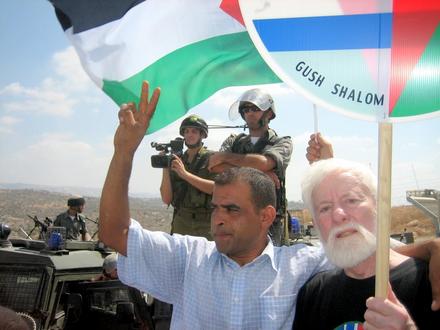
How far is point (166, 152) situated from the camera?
4270 millimetres

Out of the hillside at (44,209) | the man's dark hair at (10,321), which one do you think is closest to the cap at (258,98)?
the man's dark hair at (10,321)

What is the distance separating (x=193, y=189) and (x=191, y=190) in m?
0.02

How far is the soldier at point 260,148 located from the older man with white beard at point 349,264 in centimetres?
153

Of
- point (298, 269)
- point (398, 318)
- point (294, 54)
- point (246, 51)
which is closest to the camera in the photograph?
point (398, 318)

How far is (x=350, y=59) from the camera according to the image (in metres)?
1.97

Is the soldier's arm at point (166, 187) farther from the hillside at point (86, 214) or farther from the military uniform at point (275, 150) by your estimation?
the hillside at point (86, 214)

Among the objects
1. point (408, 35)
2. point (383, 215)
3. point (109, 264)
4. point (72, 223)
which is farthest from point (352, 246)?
point (72, 223)

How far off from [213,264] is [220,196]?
31 centimetres

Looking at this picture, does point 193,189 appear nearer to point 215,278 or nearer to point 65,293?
point 65,293

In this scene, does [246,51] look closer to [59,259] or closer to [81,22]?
[81,22]

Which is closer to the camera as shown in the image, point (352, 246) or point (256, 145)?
point (352, 246)

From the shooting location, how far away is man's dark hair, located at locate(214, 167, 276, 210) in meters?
2.57

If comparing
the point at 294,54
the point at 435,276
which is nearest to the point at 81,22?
the point at 294,54

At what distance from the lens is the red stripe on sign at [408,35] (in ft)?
6.23
